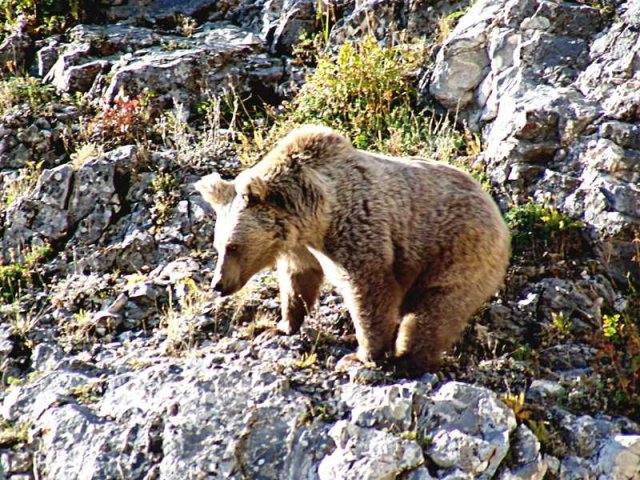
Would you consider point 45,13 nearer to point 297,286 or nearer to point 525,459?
point 297,286

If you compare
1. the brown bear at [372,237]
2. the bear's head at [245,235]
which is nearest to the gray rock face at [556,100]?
the brown bear at [372,237]

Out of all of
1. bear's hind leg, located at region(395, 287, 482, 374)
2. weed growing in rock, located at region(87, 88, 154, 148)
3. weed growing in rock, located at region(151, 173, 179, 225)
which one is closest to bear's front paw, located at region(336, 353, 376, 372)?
bear's hind leg, located at region(395, 287, 482, 374)

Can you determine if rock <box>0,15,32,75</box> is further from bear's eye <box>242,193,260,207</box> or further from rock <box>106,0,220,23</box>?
bear's eye <box>242,193,260,207</box>

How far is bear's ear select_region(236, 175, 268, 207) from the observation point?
19.6 ft

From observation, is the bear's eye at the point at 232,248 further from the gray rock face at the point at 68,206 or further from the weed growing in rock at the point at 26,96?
the weed growing in rock at the point at 26,96

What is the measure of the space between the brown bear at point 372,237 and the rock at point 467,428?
526mm

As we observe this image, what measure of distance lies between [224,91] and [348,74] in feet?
4.74

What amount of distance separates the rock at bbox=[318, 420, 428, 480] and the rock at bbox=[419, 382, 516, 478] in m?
0.16

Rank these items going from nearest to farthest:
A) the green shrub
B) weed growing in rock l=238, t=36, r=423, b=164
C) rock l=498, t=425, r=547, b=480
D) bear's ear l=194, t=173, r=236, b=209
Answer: rock l=498, t=425, r=547, b=480 → bear's ear l=194, t=173, r=236, b=209 → the green shrub → weed growing in rock l=238, t=36, r=423, b=164

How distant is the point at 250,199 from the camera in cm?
604

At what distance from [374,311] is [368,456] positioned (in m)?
1.10

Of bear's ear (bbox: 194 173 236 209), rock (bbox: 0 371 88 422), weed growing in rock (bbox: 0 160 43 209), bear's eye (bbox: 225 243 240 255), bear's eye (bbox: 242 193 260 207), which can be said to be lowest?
rock (bbox: 0 371 88 422)

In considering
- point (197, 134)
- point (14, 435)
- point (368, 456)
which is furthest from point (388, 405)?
point (197, 134)

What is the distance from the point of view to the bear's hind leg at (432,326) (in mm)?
5957
